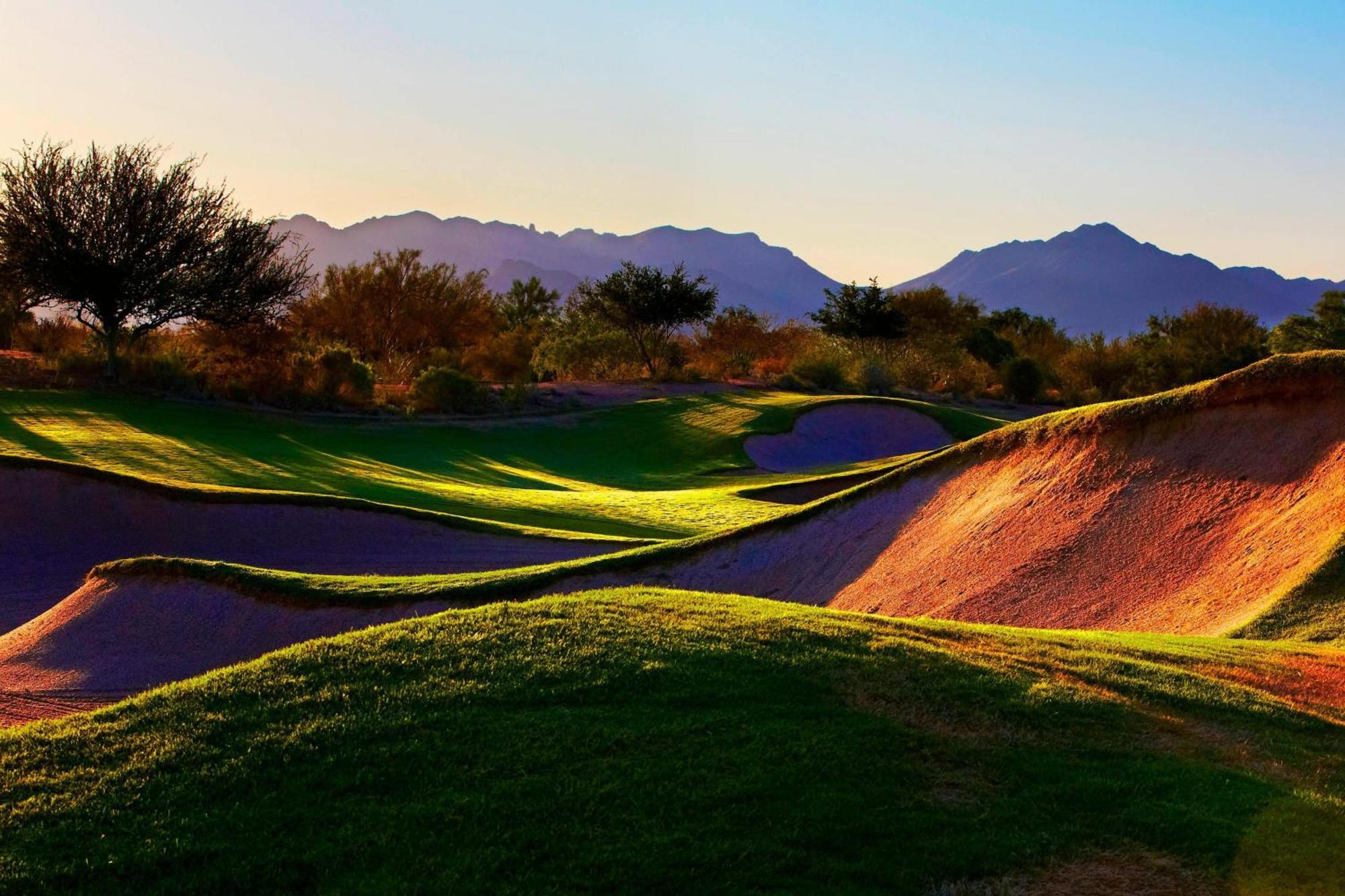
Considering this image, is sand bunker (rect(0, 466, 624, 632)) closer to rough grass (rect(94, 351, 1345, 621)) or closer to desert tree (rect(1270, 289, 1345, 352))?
rough grass (rect(94, 351, 1345, 621))

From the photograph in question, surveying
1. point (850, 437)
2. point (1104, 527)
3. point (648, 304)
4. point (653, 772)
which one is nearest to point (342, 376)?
point (850, 437)

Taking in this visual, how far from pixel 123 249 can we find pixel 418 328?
2435 centimetres

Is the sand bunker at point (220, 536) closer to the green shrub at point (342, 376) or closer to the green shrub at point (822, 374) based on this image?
the green shrub at point (342, 376)

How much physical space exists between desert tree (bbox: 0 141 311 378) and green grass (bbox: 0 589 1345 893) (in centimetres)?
3496

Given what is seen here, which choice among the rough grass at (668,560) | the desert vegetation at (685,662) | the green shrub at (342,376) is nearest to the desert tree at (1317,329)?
the desert vegetation at (685,662)

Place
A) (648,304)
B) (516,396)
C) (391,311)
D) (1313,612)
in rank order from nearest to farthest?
1. (1313,612)
2. (516,396)
3. (648,304)
4. (391,311)

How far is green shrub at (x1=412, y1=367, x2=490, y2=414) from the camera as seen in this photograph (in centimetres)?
4209

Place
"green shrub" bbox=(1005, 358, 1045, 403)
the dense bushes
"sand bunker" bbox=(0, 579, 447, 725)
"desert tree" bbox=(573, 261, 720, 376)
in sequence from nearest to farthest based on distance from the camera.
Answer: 1. "sand bunker" bbox=(0, 579, 447, 725)
2. the dense bushes
3. "green shrub" bbox=(1005, 358, 1045, 403)
4. "desert tree" bbox=(573, 261, 720, 376)

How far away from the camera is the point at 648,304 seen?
59125 millimetres

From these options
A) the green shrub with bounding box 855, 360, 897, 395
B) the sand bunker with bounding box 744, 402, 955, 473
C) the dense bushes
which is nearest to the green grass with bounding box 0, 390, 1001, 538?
the sand bunker with bounding box 744, 402, 955, 473

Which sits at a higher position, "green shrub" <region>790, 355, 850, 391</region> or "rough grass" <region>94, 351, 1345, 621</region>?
"green shrub" <region>790, 355, 850, 391</region>

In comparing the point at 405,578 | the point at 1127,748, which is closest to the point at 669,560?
the point at 405,578

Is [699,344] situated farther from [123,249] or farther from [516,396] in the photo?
[123,249]

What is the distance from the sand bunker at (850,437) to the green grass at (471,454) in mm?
627
